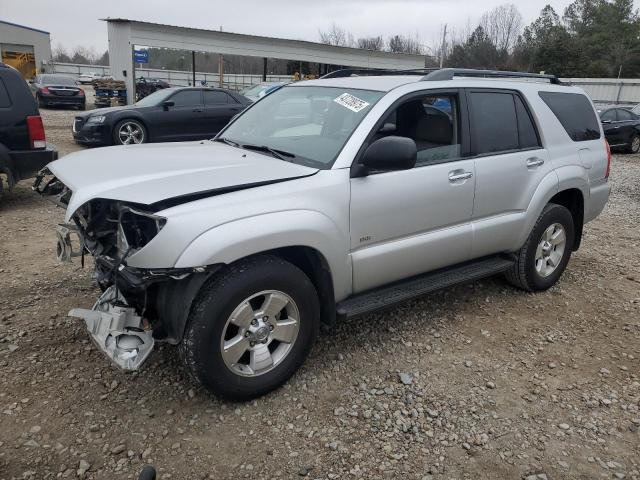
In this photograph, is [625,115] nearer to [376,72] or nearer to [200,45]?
[376,72]

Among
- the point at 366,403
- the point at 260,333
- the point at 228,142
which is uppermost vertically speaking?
the point at 228,142

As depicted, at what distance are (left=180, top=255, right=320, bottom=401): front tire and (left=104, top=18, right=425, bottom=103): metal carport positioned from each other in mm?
24924

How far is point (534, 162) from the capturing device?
4.34 m

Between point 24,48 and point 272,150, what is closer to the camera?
point 272,150

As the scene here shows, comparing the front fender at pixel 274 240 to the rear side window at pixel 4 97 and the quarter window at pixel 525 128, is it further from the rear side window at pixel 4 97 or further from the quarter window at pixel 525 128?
the rear side window at pixel 4 97

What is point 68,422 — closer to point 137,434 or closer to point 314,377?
point 137,434

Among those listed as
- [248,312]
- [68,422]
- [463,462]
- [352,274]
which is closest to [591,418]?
[463,462]

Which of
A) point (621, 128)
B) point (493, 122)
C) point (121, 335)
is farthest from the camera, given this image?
point (621, 128)

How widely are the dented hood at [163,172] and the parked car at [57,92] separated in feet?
78.7

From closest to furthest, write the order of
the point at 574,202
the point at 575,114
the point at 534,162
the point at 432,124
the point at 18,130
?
1. the point at 432,124
2. the point at 534,162
3. the point at 575,114
4. the point at 574,202
5. the point at 18,130

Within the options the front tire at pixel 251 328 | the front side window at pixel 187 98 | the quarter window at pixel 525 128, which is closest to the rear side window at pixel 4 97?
the front tire at pixel 251 328

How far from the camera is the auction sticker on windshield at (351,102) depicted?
11.5 feet

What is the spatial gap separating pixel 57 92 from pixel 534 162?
989 inches

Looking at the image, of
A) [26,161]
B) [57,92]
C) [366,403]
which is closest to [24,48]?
[57,92]
